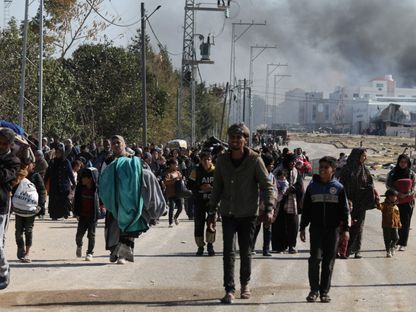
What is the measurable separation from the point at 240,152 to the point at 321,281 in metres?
1.53

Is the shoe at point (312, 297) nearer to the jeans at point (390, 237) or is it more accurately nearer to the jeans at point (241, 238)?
the jeans at point (241, 238)

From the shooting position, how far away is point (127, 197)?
11.6m

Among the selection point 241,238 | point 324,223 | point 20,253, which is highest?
point 324,223

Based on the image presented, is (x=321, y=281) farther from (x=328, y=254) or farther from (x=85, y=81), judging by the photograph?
(x=85, y=81)

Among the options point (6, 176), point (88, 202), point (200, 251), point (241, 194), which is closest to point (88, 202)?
point (88, 202)

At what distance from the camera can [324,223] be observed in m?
10.2

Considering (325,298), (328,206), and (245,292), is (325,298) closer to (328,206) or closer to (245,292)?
(245,292)

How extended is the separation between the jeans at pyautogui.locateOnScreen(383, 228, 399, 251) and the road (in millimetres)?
187

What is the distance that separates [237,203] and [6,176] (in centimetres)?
234

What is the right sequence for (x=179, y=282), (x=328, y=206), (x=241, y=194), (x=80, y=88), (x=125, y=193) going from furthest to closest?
(x=80, y=88), (x=125, y=193), (x=179, y=282), (x=328, y=206), (x=241, y=194)

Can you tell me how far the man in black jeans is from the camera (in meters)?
9.91

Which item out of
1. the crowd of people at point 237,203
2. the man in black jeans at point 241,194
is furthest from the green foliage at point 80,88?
the man in black jeans at point 241,194

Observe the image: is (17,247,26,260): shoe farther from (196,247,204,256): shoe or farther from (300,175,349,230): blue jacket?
(300,175,349,230): blue jacket

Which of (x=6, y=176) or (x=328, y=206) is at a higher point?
(x=6, y=176)
